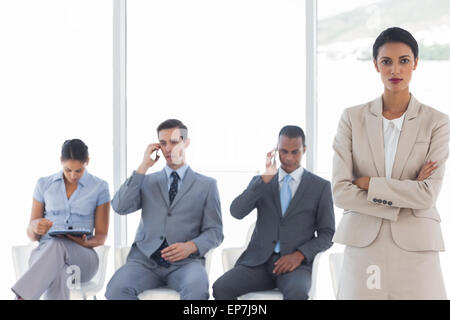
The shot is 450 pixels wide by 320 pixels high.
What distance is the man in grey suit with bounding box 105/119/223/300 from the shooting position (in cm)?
373

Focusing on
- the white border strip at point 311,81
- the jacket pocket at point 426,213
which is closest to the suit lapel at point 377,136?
the jacket pocket at point 426,213

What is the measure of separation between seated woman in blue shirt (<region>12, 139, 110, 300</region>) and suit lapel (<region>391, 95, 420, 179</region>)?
216 cm

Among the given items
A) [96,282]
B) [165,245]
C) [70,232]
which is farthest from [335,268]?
[70,232]

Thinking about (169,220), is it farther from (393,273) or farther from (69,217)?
(393,273)

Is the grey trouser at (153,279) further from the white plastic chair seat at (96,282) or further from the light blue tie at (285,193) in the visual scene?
the light blue tie at (285,193)

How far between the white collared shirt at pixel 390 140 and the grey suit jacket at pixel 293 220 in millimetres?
797

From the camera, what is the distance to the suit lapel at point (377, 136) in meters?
2.99

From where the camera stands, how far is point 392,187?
2900mm

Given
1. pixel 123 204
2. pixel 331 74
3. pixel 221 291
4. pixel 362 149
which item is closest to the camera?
pixel 362 149

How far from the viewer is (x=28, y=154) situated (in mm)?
5258

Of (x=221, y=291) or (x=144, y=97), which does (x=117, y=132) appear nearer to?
(x=144, y=97)

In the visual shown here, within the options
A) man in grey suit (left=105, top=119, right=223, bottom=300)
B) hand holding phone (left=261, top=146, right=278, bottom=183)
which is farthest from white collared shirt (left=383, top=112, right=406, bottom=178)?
man in grey suit (left=105, top=119, right=223, bottom=300)

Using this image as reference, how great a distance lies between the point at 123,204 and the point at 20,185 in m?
1.83

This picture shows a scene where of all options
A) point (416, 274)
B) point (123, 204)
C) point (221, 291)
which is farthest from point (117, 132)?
point (416, 274)
